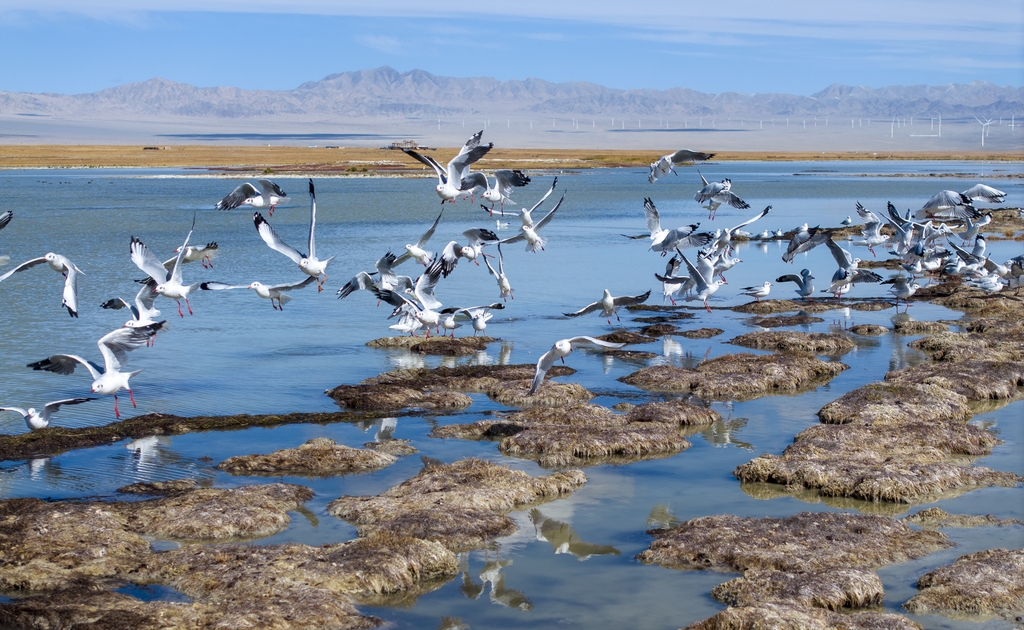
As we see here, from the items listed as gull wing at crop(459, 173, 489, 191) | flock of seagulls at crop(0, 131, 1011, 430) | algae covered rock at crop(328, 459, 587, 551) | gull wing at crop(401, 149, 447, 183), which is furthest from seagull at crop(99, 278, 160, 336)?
algae covered rock at crop(328, 459, 587, 551)

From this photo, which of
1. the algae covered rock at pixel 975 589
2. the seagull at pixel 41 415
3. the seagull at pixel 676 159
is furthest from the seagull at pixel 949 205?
the seagull at pixel 41 415

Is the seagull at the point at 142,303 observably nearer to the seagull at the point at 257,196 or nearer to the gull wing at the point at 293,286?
the seagull at the point at 257,196

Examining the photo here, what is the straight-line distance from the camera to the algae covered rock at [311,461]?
13164 mm

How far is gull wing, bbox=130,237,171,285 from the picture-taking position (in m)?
16.9

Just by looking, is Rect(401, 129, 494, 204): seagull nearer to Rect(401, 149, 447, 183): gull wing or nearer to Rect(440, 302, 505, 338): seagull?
Rect(401, 149, 447, 183): gull wing

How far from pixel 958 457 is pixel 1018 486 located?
132 centimetres

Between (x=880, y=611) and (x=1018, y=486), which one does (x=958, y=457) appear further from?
(x=880, y=611)

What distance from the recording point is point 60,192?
66062 mm

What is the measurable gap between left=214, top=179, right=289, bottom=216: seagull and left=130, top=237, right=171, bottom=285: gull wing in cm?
141

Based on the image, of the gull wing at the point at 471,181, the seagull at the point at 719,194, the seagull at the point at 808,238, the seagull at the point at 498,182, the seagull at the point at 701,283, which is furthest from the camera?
the seagull at the point at 808,238

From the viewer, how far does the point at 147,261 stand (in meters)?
17.2

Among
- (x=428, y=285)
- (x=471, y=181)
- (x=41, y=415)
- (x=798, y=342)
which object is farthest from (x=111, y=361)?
(x=798, y=342)

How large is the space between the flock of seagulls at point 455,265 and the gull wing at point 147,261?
0.06ft

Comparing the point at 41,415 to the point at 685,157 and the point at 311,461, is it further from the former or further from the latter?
the point at 685,157
